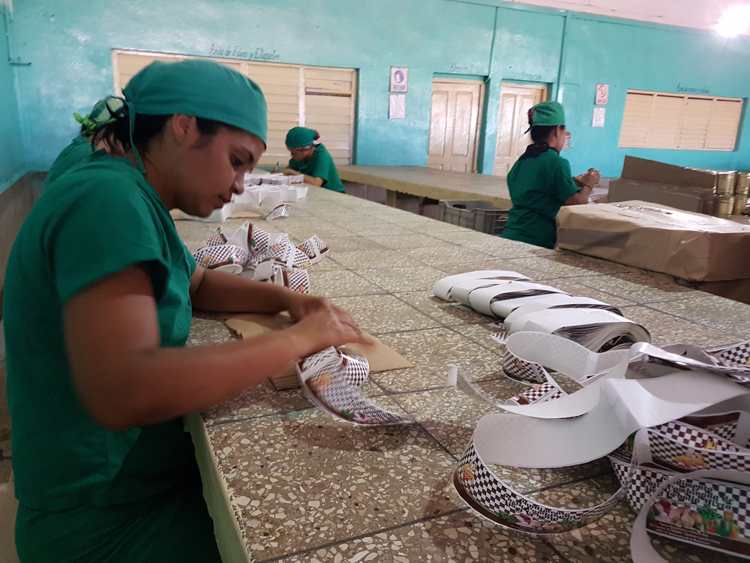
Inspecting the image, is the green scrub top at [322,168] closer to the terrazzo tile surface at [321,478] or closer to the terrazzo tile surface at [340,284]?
the terrazzo tile surface at [340,284]

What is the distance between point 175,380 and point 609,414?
70 cm

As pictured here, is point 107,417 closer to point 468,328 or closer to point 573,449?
point 573,449

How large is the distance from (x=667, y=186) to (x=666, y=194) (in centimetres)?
12

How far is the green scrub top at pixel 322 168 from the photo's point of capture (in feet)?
18.5

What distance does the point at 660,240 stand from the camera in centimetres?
231

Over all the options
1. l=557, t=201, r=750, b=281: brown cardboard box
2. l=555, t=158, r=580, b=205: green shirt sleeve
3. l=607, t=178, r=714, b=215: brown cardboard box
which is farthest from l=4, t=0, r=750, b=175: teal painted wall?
l=557, t=201, r=750, b=281: brown cardboard box

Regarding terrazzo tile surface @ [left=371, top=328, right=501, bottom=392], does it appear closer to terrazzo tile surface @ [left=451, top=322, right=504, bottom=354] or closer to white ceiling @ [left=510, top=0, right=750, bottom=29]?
terrazzo tile surface @ [left=451, top=322, right=504, bottom=354]

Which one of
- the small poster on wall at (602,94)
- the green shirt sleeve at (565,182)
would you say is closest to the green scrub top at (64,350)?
the green shirt sleeve at (565,182)

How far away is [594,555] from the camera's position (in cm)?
74

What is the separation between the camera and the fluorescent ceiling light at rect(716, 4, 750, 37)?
9891 millimetres

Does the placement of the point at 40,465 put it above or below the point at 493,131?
below

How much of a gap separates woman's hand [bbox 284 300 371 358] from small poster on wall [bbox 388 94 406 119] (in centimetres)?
773

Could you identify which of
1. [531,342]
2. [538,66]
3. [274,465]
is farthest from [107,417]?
[538,66]

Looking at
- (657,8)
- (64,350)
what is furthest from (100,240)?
(657,8)
